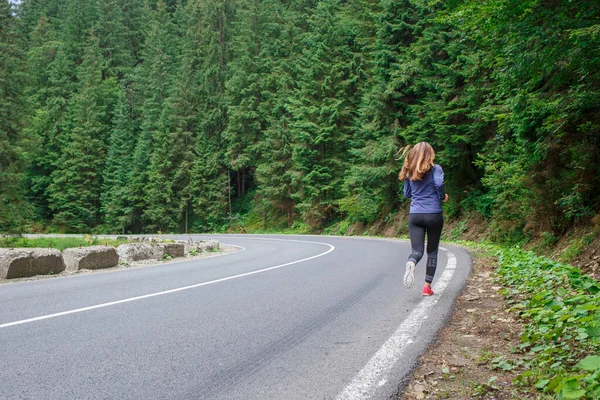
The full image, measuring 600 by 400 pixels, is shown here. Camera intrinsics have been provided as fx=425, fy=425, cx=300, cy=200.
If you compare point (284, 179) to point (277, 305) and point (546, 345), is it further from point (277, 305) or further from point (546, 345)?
point (546, 345)

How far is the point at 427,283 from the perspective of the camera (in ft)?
17.7

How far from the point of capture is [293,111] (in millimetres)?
30531

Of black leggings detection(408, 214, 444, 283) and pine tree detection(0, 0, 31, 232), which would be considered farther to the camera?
pine tree detection(0, 0, 31, 232)

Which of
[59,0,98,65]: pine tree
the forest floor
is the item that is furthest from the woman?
[59,0,98,65]: pine tree

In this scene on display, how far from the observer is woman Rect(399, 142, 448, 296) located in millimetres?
5375

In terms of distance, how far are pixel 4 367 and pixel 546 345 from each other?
3.92 metres

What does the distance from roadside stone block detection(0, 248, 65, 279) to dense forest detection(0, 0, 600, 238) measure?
9.86 metres

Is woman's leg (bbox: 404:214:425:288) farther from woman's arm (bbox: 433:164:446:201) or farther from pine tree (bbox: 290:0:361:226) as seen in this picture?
pine tree (bbox: 290:0:361:226)

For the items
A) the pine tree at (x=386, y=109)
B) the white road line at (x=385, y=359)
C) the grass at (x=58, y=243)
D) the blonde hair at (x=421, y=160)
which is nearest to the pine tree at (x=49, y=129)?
the grass at (x=58, y=243)

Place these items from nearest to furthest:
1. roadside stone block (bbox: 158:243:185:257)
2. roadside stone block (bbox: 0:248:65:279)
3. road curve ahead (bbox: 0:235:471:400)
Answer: road curve ahead (bbox: 0:235:471:400) < roadside stone block (bbox: 0:248:65:279) < roadside stone block (bbox: 158:243:185:257)

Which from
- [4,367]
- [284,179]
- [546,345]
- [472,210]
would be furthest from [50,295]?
[284,179]

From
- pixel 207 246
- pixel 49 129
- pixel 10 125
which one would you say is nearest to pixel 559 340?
pixel 207 246

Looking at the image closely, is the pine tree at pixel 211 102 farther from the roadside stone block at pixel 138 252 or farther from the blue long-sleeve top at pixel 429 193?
the blue long-sleeve top at pixel 429 193

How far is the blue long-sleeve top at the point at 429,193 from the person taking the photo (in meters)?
5.37
